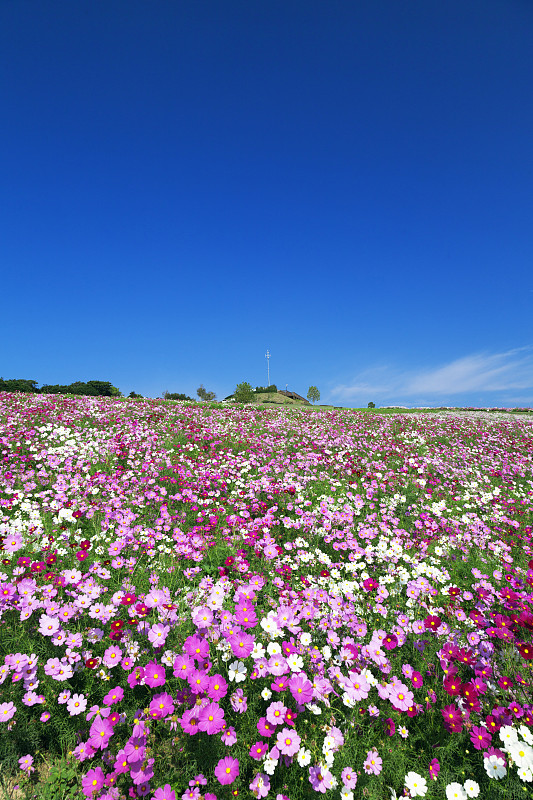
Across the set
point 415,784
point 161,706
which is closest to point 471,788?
point 415,784

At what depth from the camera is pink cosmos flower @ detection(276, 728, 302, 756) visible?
2.14 meters

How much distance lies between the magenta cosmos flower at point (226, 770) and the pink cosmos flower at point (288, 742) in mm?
302

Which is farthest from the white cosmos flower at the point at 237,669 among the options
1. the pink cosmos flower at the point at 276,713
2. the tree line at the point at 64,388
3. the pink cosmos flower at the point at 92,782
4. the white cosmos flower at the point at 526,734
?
the tree line at the point at 64,388

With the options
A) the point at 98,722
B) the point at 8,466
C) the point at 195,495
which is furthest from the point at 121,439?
the point at 98,722

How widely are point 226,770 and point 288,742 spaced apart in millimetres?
424

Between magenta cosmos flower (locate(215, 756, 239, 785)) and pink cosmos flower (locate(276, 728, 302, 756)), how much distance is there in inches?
11.9

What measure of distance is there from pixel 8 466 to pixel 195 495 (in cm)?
479

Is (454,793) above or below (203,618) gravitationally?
below

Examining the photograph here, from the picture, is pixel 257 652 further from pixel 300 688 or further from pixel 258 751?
pixel 258 751

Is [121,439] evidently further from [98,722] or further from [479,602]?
[479,602]

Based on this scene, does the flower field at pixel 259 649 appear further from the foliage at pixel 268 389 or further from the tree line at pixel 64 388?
the foliage at pixel 268 389

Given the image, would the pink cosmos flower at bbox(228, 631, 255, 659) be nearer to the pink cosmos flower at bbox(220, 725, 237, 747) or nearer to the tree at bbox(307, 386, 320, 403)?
the pink cosmos flower at bbox(220, 725, 237, 747)

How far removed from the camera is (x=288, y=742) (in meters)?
2.20

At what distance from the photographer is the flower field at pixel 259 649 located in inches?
89.4
